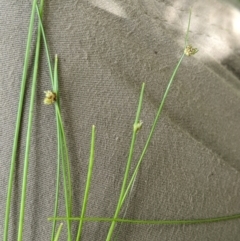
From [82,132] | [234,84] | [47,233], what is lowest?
[47,233]

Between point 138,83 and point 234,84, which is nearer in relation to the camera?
point 138,83

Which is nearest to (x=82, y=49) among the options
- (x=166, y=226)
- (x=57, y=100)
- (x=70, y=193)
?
(x=57, y=100)

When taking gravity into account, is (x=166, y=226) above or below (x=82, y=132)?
below

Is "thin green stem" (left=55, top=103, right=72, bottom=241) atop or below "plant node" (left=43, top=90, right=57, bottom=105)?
below

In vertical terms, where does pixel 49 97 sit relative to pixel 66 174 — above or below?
above

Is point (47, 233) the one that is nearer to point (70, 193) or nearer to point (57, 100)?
point (70, 193)

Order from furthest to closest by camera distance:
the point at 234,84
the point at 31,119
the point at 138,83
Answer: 1. the point at 234,84
2. the point at 138,83
3. the point at 31,119

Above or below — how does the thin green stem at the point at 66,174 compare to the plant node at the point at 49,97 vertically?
below

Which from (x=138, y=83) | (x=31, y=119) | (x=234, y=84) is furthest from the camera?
(x=234, y=84)

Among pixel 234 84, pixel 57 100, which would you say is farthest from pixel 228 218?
pixel 57 100

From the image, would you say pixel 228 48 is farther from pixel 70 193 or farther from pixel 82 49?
pixel 70 193
